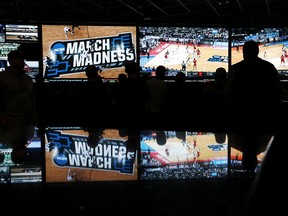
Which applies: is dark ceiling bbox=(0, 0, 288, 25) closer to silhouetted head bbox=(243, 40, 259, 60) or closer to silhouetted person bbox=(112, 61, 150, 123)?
silhouetted person bbox=(112, 61, 150, 123)

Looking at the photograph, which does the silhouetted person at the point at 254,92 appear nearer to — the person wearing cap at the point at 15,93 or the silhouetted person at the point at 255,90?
the silhouetted person at the point at 255,90

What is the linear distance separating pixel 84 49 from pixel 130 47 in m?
A: 1.10

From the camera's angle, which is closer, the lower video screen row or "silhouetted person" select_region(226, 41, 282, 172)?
the lower video screen row

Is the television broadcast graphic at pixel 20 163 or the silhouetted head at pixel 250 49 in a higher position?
the silhouetted head at pixel 250 49

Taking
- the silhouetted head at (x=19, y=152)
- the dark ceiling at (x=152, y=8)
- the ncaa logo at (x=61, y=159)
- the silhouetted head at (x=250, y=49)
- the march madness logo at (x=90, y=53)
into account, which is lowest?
the silhouetted head at (x=19, y=152)

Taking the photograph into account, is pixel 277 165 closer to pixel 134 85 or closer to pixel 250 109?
pixel 250 109

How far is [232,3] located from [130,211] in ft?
57.6

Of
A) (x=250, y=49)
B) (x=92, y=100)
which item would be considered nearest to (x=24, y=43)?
(x=92, y=100)

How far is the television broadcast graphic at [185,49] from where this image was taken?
1097cm

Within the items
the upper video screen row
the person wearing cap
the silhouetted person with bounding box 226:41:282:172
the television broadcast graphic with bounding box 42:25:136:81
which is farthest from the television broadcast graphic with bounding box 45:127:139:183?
the television broadcast graphic with bounding box 42:25:136:81

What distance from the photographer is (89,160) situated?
1.55 m

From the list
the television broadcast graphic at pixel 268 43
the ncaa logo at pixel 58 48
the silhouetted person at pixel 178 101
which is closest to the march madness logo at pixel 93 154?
the silhouetted person at pixel 178 101

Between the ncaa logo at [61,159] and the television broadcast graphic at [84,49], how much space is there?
8.95 metres

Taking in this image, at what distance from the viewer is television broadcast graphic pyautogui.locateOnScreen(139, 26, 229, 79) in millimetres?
A: 10969
